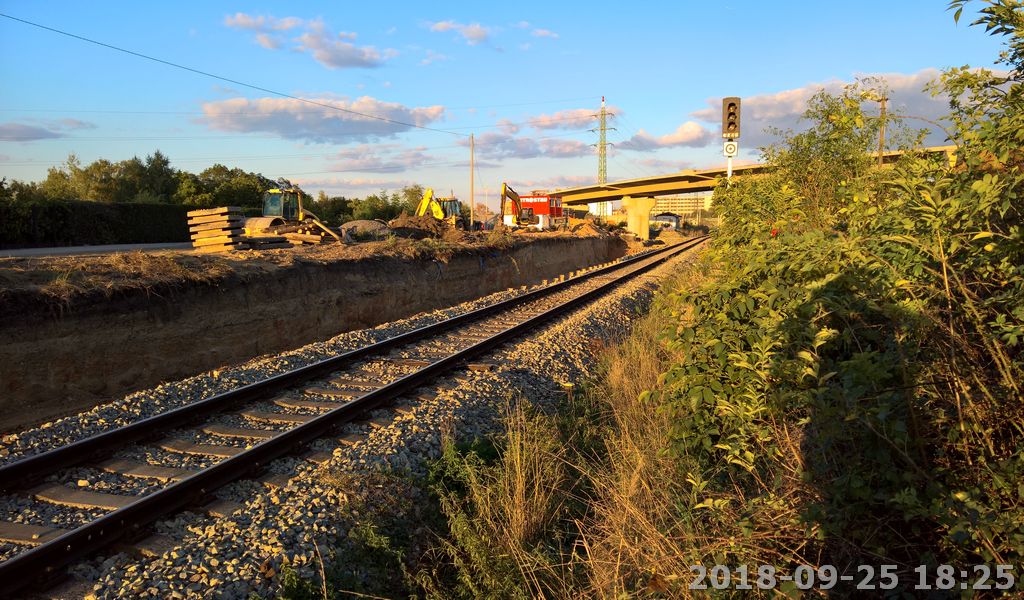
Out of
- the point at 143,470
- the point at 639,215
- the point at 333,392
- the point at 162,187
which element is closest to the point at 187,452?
the point at 143,470

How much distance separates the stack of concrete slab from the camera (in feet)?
65.1

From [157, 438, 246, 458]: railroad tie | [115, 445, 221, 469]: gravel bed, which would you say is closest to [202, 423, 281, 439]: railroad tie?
[157, 438, 246, 458]: railroad tie

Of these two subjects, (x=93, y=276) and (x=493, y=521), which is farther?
(x=93, y=276)

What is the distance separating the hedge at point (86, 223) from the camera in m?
29.6

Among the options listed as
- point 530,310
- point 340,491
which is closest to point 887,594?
point 340,491

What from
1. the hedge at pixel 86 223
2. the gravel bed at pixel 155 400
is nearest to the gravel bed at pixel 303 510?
the gravel bed at pixel 155 400

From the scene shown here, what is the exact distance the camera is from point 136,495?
17.4 ft

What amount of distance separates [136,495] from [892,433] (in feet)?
18.3

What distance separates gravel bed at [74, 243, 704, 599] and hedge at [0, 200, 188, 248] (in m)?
30.7

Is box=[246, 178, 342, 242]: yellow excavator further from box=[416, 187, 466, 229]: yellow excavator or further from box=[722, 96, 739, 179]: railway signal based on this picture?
box=[722, 96, 739, 179]: railway signal

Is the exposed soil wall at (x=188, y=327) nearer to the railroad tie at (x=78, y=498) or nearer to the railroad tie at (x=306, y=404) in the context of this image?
the railroad tie at (x=306, y=404)

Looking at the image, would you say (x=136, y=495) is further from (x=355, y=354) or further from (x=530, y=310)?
(x=530, y=310)

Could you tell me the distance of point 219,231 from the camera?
2008 cm

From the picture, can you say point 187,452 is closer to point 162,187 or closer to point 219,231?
point 219,231
